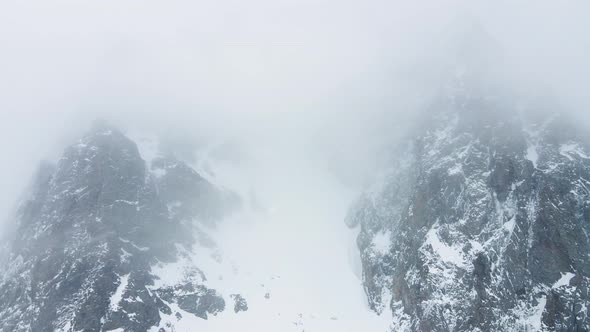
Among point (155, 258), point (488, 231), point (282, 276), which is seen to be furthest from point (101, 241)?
point (488, 231)

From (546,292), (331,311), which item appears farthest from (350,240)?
(546,292)

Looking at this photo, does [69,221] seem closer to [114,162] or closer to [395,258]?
[114,162]

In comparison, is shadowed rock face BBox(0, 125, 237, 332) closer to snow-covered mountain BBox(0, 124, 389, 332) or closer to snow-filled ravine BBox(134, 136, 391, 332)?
snow-covered mountain BBox(0, 124, 389, 332)

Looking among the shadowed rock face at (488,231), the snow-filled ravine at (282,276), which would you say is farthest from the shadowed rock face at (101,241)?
the shadowed rock face at (488,231)

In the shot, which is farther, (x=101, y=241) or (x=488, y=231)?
(x=101, y=241)

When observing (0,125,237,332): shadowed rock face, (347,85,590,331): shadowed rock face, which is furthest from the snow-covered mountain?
(347,85,590,331): shadowed rock face

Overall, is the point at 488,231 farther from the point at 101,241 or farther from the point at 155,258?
the point at 101,241

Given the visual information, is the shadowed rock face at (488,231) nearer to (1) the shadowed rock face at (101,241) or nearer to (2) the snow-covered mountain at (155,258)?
(2) the snow-covered mountain at (155,258)
